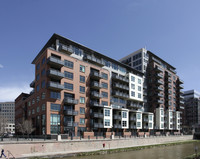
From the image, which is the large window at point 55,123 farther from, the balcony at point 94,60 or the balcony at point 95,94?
the balcony at point 94,60

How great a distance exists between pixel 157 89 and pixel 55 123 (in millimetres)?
51203

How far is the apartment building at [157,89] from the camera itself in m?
81.4

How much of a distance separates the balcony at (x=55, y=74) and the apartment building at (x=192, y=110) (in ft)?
362

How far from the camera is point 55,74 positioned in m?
45.5

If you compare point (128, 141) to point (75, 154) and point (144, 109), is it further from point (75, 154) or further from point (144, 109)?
point (144, 109)

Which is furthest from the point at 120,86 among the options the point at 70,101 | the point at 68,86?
the point at 70,101

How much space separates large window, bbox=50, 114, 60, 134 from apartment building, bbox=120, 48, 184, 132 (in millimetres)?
44602

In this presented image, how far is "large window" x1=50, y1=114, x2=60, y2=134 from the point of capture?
145 feet

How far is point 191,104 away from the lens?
13388 cm

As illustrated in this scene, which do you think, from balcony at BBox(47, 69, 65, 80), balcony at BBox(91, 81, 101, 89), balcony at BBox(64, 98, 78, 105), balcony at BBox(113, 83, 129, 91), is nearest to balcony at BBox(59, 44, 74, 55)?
balcony at BBox(47, 69, 65, 80)

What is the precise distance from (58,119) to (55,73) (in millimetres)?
10922

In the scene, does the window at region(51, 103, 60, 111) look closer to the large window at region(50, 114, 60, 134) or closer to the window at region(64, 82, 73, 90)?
the large window at region(50, 114, 60, 134)

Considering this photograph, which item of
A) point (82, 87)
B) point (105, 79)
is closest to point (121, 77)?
point (105, 79)

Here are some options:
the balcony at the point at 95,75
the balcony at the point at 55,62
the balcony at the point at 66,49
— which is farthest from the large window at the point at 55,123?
the balcony at the point at 66,49
